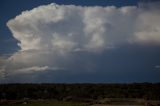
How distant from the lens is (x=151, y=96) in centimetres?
11531

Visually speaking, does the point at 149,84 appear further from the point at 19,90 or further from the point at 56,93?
the point at 19,90

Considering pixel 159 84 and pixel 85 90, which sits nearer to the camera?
A: pixel 85 90

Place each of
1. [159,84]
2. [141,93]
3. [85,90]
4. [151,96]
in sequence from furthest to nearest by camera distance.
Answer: [159,84] → [85,90] → [141,93] → [151,96]

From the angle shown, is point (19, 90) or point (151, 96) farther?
point (19, 90)

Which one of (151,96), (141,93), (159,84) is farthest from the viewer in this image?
(159,84)

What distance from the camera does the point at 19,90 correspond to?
128 m

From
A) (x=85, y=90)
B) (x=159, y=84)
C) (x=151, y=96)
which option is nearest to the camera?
(x=151, y=96)

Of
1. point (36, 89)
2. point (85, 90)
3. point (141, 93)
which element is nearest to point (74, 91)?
point (85, 90)

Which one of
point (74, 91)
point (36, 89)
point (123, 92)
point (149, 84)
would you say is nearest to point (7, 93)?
point (36, 89)

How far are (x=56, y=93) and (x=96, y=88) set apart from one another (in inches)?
677

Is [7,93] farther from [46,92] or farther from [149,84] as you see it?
[149,84]

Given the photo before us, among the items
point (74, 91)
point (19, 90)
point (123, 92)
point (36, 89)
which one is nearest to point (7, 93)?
point (19, 90)

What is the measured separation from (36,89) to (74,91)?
13.1 meters

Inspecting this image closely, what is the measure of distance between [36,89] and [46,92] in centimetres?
631
